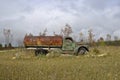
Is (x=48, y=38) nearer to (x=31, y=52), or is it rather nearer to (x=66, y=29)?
(x=31, y=52)

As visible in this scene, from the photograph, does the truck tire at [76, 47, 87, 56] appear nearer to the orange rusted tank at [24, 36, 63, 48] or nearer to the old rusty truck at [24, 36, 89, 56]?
the old rusty truck at [24, 36, 89, 56]

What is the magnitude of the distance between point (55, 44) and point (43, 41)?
1282mm

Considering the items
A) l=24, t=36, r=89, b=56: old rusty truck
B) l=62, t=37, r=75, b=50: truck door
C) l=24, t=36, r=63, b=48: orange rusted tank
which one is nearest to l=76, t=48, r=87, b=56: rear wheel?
l=24, t=36, r=89, b=56: old rusty truck

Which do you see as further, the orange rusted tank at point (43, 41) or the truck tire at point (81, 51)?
the orange rusted tank at point (43, 41)

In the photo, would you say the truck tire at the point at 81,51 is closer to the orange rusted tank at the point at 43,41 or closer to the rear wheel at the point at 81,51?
the rear wheel at the point at 81,51

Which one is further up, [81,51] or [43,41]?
[43,41]

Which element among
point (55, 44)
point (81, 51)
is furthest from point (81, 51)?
point (55, 44)

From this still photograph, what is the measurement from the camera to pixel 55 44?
3272 cm

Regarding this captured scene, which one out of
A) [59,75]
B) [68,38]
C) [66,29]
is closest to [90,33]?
[66,29]

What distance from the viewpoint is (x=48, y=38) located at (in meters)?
33.1

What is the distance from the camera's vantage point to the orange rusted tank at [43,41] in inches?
1288

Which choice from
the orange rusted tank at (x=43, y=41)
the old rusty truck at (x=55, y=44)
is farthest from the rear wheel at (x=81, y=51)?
the orange rusted tank at (x=43, y=41)

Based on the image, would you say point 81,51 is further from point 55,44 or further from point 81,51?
point 55,44

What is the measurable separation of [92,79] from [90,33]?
1844 inches
